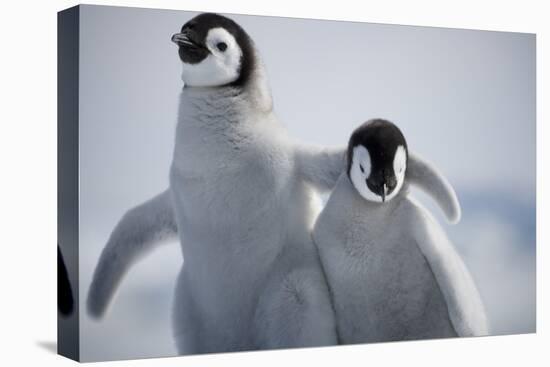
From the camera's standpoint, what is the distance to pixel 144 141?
4434mm

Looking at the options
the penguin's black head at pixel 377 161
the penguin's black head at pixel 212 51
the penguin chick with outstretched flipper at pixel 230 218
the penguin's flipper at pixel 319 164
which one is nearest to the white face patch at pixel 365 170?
Answer: the penguin's black head at pixel 377 161

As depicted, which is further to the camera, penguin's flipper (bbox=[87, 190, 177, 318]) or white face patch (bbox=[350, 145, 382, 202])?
white face patch (bbox=[350, 145, 382, 202])

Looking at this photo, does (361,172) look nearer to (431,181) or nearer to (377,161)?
(377,161)

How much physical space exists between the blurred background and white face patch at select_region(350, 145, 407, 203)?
9.7 inches

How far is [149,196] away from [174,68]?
0.63 metres

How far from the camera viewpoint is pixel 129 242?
4.55m

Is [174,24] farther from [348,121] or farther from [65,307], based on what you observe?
[65,307]

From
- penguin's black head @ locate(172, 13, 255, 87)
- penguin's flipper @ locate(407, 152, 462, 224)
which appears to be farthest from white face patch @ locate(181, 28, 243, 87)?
penguin's flipper @ locate(407, 152, 462, 224)

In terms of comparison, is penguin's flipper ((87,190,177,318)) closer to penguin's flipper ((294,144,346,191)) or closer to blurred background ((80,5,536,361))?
blurred background ((80,5,536,361))

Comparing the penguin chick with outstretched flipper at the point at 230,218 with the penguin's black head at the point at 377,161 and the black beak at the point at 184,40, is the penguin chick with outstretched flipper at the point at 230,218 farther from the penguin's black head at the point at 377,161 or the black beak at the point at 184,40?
the penguin's black head at the point at 377,161

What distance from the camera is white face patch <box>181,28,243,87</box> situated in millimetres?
4457

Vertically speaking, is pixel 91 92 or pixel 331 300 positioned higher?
pixel 91 92

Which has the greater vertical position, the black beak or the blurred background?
the black beak

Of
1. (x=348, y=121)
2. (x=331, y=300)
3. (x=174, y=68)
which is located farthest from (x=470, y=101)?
(x=174, y=68)
